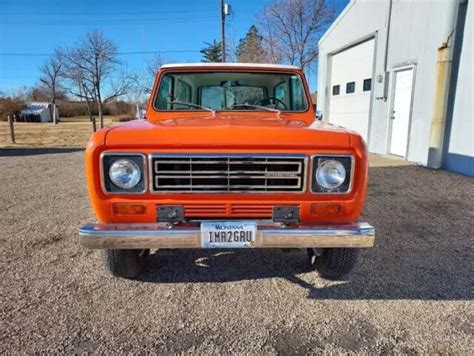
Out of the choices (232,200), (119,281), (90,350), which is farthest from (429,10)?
(90,350)

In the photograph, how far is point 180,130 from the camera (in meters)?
2.38

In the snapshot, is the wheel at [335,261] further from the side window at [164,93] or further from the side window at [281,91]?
the side window at [164,93]

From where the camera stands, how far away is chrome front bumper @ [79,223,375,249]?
7.48 ft

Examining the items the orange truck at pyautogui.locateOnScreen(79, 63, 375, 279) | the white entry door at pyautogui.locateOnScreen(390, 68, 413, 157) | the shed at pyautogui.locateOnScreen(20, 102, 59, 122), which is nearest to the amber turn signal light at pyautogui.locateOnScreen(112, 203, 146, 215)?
the orange truck at pyautogui.locateOnScreen(79, 63, 375, 279)

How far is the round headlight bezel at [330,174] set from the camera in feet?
7.86

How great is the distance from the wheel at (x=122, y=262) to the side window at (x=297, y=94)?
81.8 inches

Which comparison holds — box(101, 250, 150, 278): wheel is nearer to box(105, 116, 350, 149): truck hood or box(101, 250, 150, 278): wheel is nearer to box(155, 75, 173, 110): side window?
box(105, 116, 350, 149): truck hood

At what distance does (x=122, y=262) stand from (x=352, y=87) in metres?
11.1

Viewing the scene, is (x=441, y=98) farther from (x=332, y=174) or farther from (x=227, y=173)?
(x=227, y=173)

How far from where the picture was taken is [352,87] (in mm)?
12094

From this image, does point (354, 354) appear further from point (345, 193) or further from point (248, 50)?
point (248, 50)

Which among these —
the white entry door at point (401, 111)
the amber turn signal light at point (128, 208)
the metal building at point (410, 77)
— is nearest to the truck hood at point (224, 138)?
the amber turn signal light at point (128, 208)

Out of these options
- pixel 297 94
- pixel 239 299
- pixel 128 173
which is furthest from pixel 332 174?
pixel 297 94

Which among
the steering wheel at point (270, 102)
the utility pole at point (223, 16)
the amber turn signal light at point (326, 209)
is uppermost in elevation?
the utility pole at point (223, 16)
